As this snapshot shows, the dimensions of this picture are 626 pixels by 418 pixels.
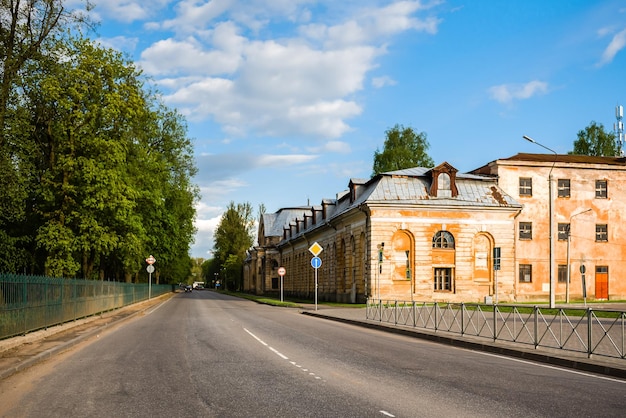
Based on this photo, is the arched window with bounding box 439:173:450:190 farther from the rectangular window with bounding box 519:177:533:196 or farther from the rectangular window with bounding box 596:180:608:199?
the rectangular window with bounding box 596:180:608:199

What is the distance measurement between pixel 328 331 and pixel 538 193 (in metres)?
35.3

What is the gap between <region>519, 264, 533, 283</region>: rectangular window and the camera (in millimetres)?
50250

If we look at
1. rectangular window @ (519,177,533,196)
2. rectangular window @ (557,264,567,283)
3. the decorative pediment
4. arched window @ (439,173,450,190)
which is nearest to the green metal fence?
the decorative pediment

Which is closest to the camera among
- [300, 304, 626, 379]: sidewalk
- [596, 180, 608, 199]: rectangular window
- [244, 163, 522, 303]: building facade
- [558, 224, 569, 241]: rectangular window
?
[300, 304, 626, 379]: sidewalk

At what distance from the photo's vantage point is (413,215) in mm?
45250

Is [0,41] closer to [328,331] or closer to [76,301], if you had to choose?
[76,301]

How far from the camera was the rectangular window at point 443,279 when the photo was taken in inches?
1796

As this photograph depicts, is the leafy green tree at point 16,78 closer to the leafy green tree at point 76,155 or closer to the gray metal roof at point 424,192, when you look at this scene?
the leafy green tree at point 76,155

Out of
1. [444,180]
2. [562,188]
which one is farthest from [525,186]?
[444,180]

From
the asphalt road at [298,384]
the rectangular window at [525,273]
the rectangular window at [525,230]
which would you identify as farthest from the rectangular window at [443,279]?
the asphalt road at [298,384]

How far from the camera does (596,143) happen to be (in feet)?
239

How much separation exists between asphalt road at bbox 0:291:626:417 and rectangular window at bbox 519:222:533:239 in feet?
122

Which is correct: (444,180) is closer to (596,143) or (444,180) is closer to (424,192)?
(424,192)

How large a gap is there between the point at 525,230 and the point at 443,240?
9.25 m
